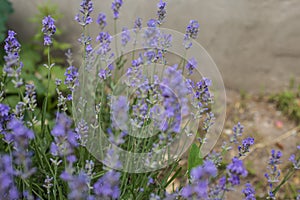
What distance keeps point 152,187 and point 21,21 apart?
7.36 ft

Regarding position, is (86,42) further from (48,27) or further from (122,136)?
(122,136)

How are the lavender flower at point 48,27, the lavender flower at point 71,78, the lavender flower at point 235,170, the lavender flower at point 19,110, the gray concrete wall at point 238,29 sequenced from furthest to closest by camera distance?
the gray concrete wall at point 238,29 → the lavender flower at point 71,78 → the lavender flower at point 48,27 → the lavender flower at point 19,110 → the lavender flower at point 235,170

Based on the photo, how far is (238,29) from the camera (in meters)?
3.69

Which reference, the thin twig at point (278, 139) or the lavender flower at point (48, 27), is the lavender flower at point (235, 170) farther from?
the thin twig at point (278, 139)

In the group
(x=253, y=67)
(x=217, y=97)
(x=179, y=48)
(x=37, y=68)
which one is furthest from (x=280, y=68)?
(x=37, y=68)

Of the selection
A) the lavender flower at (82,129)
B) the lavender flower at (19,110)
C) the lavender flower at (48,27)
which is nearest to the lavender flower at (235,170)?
the lavender flower at (82,129)

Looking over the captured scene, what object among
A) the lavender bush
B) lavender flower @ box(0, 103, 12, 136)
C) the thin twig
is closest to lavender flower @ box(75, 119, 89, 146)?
the lavender bush

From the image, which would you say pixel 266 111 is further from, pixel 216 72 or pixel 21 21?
pixel 21 21

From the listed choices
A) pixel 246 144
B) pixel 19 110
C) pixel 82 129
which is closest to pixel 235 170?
pixel 246 144

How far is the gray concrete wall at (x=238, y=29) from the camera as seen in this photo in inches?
139

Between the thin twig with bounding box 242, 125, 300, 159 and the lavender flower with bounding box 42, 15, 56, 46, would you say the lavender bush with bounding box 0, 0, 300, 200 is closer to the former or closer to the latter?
the lavender flower with bounding box 42, 15, 56, 46

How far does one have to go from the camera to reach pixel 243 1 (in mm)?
3576

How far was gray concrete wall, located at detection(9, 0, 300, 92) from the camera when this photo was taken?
11.6 feet

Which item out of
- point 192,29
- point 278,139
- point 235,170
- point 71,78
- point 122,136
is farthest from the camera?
point 278,139
